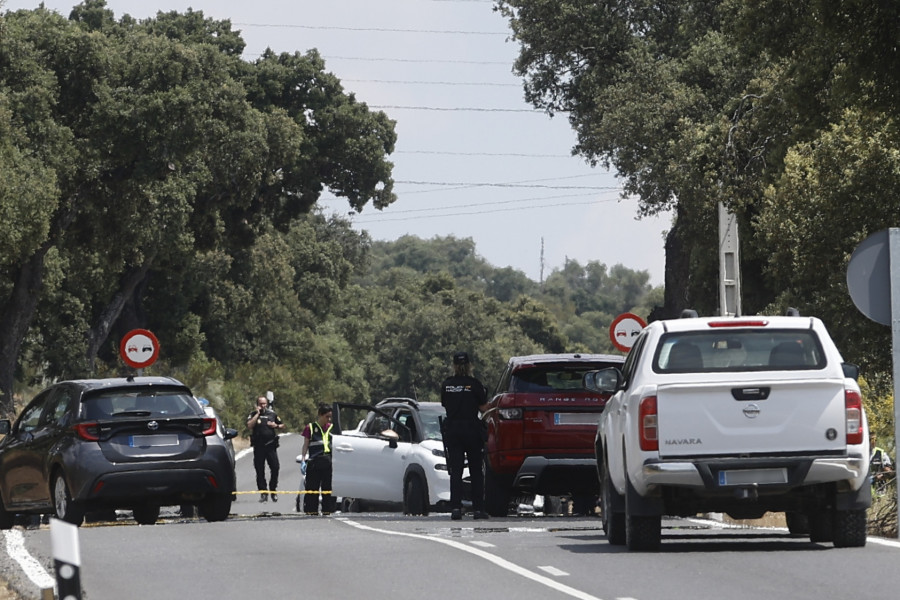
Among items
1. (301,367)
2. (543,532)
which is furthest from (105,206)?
(301,367)

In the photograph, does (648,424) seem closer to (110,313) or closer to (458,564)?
(458,564)

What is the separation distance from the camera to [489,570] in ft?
39.6

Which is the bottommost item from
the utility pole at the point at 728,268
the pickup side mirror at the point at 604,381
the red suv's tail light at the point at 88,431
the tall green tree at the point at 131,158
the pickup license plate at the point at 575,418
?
the red suv's tail light at the point at 88,431

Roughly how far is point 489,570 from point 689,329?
2526 mm

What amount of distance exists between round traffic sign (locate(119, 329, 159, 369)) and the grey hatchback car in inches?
421

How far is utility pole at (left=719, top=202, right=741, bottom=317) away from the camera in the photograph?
23812 millimetres

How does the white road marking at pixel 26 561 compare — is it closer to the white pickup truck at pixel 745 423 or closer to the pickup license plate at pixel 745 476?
the white pickup truck at pixel 745 423

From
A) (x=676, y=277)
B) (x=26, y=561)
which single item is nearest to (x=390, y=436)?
(x=26, y=561)

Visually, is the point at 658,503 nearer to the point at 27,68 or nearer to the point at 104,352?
the point at 27,68

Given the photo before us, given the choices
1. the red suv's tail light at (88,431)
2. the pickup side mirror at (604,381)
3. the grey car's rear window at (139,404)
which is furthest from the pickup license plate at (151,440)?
the pickup side mirror at (604,381)

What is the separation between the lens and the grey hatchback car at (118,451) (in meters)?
18.1

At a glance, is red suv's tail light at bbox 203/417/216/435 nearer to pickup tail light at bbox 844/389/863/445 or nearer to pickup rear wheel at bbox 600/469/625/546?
pickup rear wheel at bbox 600/469/625/546

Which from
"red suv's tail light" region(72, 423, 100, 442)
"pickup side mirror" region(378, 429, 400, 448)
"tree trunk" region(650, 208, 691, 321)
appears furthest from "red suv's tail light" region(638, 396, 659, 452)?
"tree trunk" region(650, 208, 691, 321)

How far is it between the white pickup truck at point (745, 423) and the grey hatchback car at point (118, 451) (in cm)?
676
